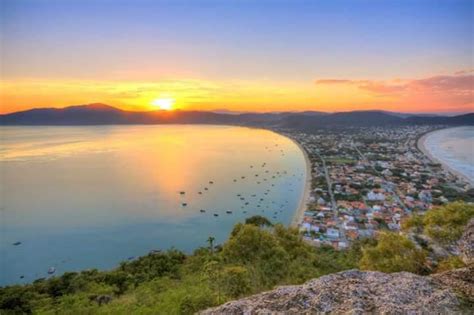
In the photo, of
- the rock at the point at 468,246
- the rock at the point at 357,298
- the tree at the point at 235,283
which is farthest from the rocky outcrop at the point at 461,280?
the tree at the point at 235,283

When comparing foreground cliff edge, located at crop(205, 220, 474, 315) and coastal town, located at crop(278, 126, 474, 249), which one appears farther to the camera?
coastal town, located at crop(278, 126, 474, 249)

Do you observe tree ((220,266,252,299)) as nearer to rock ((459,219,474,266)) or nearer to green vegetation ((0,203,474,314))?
green vegetation ((0,203,474,314))

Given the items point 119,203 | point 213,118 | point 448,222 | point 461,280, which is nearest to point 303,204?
point 119,203

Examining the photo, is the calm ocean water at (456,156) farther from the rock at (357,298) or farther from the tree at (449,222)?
the rock at (357,298)

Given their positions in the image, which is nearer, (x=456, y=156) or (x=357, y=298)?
(x=357, y=298)

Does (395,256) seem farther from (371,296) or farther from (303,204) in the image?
(303,204)

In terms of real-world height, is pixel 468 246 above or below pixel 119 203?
above

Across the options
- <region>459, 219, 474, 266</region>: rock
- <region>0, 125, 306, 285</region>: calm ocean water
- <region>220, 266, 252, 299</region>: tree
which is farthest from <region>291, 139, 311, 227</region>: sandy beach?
<region>459, 219, 474, 266</region>: rock
